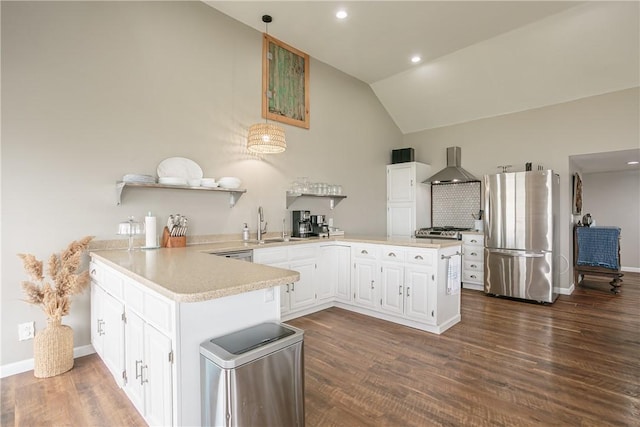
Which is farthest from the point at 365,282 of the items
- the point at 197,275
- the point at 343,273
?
the point at 197,275

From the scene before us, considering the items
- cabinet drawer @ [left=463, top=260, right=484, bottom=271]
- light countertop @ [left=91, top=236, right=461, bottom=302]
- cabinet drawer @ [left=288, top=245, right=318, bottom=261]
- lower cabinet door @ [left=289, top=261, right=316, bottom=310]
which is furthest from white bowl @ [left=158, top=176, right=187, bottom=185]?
cabinet drawer @ [left=463, top=260, right=484, bottom=271]

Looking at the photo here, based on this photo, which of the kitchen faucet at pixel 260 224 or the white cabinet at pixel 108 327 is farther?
the kitchen faucet at pixel 260 224

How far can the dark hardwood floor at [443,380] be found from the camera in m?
1.97

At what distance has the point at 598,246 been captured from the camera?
5129 mm

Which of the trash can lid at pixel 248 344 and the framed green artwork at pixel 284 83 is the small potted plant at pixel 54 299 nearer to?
the trash can lid at pixel 248 344

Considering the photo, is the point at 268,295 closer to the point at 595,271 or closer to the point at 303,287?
the point at 303,287

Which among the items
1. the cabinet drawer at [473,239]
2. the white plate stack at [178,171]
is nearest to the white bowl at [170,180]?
the white plate stack at [178,171]

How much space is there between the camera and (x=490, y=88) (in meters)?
5.05

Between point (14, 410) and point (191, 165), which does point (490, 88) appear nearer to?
point (191, 165)

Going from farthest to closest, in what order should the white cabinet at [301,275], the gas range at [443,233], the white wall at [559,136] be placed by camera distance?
the gas range at [443,233] → the white wall at [559,136] → the white cabinet at [301,275]

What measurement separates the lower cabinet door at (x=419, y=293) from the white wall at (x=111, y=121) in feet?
6.16

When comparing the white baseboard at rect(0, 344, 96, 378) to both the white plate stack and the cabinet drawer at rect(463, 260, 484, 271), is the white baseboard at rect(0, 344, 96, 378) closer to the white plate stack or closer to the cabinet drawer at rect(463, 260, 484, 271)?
the white plate stack

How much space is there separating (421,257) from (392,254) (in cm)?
34

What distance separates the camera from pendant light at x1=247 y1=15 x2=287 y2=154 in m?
3.61
